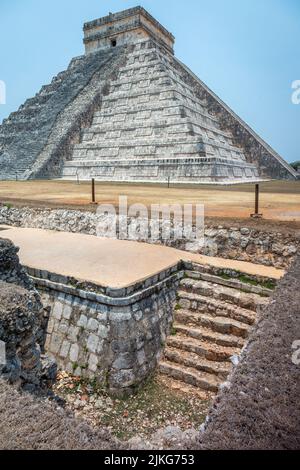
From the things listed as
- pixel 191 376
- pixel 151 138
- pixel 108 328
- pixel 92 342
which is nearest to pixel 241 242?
pixel 191 376

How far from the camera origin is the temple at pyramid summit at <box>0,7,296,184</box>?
1903 centimetres

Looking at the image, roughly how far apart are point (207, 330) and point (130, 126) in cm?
1840

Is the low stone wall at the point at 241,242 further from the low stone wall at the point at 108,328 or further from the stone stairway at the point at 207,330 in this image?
the low stone wall at the point at 108,328

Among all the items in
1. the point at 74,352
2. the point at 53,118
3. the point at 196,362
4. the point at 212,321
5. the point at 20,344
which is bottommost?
the point at 196,362

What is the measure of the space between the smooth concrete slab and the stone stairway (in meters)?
0.47

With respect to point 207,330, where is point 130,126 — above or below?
above

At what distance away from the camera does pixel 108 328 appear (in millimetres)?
5207

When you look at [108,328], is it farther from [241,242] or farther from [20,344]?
[241,242]

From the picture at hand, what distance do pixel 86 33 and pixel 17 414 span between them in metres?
38.0

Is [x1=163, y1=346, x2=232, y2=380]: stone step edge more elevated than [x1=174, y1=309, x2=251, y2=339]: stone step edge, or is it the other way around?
[x1=174, y1=309, x2=251, y2=339]: stone step edge

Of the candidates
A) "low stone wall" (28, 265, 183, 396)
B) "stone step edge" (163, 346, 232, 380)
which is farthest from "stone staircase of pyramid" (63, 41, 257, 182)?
"stone step edge" (163, 346, 232, 380)

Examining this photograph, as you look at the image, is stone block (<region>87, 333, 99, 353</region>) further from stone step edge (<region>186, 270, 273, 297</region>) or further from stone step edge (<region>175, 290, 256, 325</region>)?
stone step edge (<region>186, 270, 273, 297</region>)
